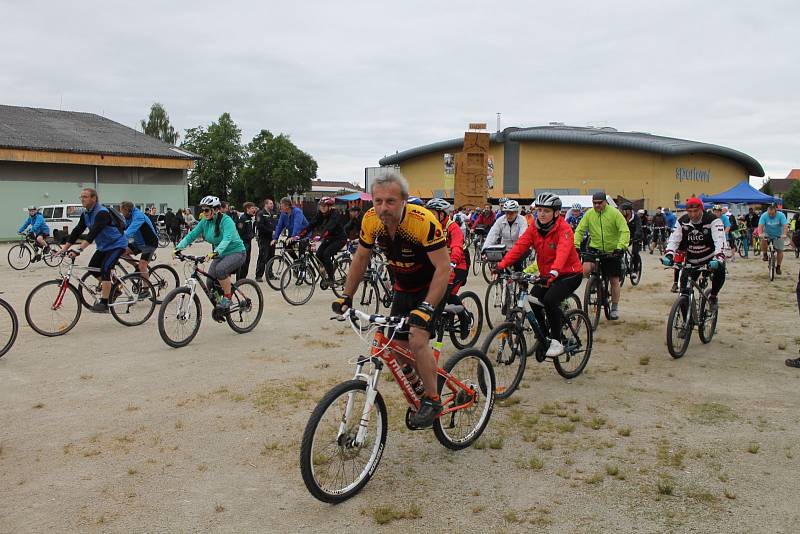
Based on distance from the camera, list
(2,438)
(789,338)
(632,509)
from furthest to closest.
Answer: (789,338), (2,438), (632,509)

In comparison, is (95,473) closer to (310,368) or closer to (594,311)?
(310,368)

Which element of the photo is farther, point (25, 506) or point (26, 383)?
point (26, 383)

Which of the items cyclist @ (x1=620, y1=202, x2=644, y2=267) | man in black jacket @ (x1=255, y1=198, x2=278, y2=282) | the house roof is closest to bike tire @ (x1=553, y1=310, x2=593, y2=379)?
cyclist @ (x1=620, y1=202, x2=644, y2=267)

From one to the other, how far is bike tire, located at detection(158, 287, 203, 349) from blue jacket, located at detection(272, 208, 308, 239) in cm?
571

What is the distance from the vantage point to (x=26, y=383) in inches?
264

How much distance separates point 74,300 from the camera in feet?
30.5

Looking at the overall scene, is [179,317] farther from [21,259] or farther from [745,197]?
[745,197]

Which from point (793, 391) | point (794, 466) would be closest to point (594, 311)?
point (793, 391)

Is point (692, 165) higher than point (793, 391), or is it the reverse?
point (692, 165)

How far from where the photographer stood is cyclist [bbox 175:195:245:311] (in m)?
8.96

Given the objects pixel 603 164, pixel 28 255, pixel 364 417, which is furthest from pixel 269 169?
pixel 364 417

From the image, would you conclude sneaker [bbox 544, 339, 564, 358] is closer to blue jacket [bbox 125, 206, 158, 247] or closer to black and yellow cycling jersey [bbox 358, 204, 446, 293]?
black and yellow cycling jersey [bbox 358, 204, 446, 293]

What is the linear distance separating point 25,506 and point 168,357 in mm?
3883

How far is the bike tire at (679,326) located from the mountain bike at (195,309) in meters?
5.52
